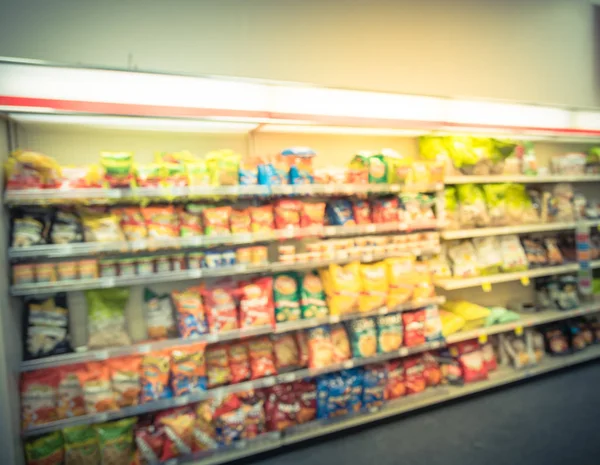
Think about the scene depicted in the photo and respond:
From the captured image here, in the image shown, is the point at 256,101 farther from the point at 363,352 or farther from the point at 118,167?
the point at 363,352

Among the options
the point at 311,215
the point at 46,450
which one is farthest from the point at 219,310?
the point at 46,450

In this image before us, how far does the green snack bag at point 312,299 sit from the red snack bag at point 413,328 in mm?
662

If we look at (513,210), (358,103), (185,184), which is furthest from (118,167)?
(513,210)

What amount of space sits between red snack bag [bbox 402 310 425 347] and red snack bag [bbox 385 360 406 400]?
0.21m

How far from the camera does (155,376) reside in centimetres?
229

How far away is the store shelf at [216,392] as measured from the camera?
2088 mm

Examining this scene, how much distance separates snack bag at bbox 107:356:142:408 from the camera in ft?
7.34

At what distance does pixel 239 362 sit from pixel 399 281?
1.30 meters

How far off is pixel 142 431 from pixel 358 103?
2.49m

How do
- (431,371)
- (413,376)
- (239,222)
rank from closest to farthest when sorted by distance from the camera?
(239,222), (413,376), (431,371)

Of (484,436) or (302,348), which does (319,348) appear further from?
(484,436)

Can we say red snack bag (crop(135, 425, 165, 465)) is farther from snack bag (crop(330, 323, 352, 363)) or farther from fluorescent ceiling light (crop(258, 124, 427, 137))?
fluorescent ceiling light (crop(258, 124, 427, 137))

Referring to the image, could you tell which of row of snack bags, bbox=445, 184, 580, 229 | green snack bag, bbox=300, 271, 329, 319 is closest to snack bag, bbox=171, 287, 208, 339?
green snack bag, bbox=300, 271, 329, 319

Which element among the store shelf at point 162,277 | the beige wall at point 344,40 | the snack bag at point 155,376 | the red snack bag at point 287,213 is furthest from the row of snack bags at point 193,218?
the beige wall at point 344,40
